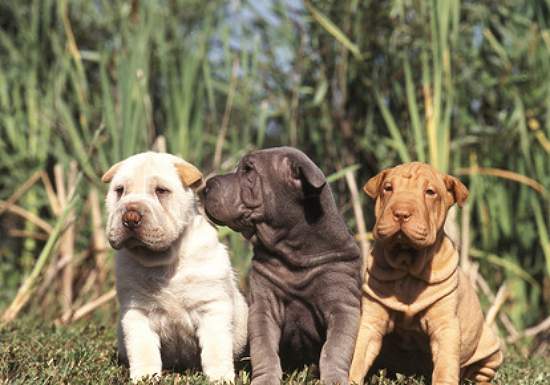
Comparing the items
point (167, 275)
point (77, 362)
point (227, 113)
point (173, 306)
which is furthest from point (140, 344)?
point (227, 113)

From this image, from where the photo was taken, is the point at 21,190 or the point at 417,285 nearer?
the point at 417,285

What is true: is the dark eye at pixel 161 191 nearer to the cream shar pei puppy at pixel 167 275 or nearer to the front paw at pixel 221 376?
the cream shar pei puppy at pixel 167 275

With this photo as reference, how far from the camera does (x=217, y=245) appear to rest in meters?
4.12

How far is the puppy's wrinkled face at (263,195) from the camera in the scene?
3.91 m

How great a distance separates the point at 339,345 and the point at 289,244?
0.54 meters

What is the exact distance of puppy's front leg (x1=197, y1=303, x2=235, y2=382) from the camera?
3.78 meters

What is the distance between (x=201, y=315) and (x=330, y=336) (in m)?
0.63

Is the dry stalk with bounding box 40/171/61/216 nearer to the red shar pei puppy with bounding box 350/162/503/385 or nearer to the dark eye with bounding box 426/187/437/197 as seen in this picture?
the red shar pei puppy with bounding box 350/162/503/385

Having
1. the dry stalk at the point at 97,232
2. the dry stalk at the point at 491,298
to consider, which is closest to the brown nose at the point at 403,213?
the dry stalk at the point at 491,298

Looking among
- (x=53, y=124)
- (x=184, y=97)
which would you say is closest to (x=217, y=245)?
(x=184, y=97)

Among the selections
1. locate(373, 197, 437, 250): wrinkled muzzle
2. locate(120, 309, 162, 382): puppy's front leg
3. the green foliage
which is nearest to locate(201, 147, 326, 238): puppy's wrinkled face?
locate(373, 197, 437, 250): wrinkled muzzle

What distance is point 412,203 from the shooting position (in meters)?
3.54

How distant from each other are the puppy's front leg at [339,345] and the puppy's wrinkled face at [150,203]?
2.74ft

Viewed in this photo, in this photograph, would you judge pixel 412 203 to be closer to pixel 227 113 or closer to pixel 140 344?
pixel 140 344
